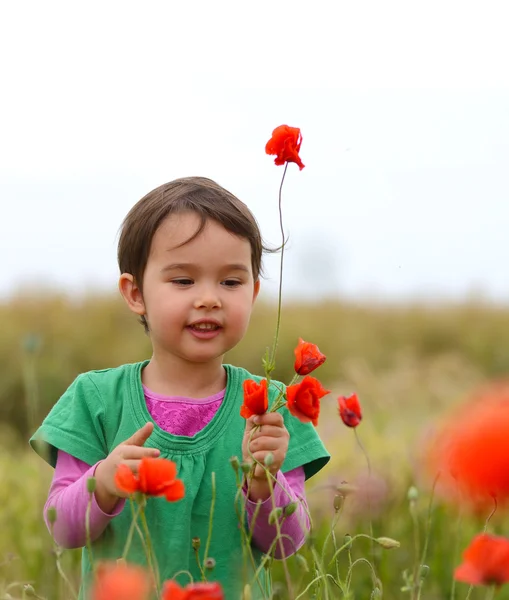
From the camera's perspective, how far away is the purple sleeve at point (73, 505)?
1623 millimetres

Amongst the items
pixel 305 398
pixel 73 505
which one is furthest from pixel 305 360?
pixel 73 505

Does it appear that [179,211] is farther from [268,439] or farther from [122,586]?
[122,586]

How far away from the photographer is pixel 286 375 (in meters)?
7.14

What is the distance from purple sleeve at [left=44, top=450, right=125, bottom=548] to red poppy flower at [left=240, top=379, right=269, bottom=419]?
35 cm

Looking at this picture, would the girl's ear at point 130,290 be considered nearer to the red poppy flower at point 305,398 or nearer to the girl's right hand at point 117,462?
the girl's right hand at point 117,462

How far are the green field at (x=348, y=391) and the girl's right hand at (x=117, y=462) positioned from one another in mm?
222

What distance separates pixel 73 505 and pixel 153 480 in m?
0.51

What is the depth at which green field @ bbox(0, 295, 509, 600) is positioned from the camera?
118 inches

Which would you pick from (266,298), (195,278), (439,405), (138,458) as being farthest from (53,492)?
(266,298)

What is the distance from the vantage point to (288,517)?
1.73 meters

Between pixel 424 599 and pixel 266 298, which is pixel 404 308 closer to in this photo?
pixel 266 298

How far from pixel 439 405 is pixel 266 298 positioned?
3.40 meters

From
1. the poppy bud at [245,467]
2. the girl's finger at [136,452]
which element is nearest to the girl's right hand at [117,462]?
the girl's finger at [136,452]

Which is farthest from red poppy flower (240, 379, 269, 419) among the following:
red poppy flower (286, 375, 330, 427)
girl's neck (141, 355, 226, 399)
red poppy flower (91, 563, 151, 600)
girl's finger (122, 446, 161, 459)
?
red poppy flower (91, 563, 151, 600)
